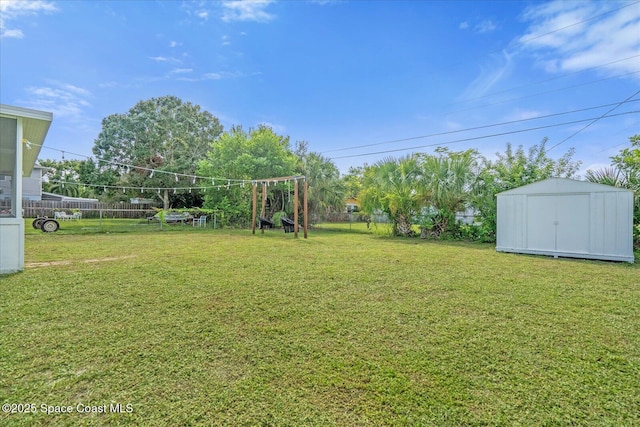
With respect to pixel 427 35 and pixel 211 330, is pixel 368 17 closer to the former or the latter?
pixel 427 35

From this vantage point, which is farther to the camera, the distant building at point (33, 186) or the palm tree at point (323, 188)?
the distant building at point (33, 186)

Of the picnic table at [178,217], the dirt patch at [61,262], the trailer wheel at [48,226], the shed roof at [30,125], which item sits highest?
the shed roof at [30,125]

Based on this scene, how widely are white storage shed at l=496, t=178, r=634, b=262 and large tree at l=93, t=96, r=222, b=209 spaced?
67.6ft

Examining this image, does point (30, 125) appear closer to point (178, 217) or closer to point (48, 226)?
point (48, 226)

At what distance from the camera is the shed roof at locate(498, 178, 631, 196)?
6121mm

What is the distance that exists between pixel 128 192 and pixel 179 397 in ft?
81.0

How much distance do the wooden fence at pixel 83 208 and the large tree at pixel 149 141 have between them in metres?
1.45

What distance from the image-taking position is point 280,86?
15375mm

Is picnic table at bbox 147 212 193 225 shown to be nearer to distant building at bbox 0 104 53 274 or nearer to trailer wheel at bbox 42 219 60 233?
trailer wheel at bbox 42 219 60 233

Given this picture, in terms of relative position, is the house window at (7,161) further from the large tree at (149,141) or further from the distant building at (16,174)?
the large tree at (149,141)

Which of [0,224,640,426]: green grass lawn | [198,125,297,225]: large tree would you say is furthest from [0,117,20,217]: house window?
[198,125,297,225]: large tree

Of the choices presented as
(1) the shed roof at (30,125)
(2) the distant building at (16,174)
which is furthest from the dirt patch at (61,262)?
(1) the shed roof at (30,125)

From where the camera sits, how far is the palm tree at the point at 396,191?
10312 mm

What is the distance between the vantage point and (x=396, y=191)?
10.5 meters
